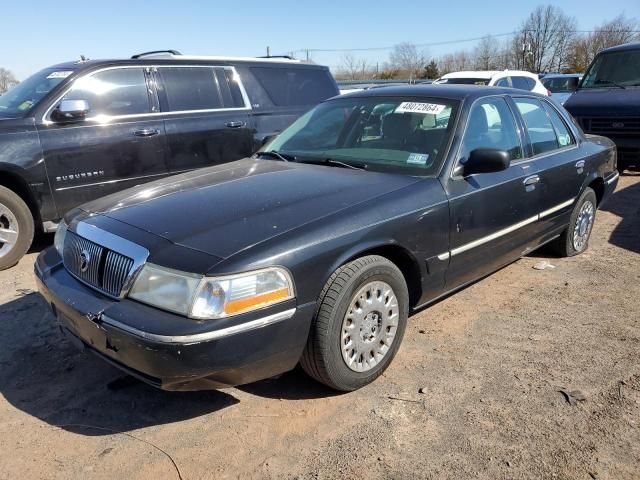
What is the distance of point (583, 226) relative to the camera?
5219mm

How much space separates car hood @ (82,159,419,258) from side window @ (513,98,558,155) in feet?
5.11

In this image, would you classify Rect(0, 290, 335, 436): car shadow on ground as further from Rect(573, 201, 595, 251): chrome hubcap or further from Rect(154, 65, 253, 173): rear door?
Rect(573, 201, 595, 251): chrome hubcap

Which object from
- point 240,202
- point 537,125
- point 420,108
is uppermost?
point 420,108

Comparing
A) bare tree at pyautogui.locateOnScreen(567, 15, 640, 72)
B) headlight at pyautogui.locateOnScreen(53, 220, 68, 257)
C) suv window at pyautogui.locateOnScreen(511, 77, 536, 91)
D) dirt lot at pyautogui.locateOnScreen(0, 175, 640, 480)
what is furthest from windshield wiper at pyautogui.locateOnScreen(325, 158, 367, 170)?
bare tree at pyautogui.locateOnScreen(567, 15, 640, 72)

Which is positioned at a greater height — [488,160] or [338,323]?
[488,160]

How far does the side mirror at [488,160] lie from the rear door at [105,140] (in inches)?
139

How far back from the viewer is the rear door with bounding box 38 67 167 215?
5.11 metres

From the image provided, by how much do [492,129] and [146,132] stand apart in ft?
11.5

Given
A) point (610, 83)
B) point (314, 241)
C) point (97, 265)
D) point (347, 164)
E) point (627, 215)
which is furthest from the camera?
point (610, 83)

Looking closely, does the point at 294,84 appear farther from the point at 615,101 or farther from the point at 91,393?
the point at 615,101

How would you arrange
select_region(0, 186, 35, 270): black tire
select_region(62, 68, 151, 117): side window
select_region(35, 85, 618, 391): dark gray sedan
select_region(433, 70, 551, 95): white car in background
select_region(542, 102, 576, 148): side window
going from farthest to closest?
select_region(433, 70, 551, 95): white car in background → select_region(62, 68, 151, 117): side window → select_region(0, 186, 35, 270): black tire → select_region(542, 102, 576, 148): side window → select_region(35, 85, 618, 391): dark gray sedan

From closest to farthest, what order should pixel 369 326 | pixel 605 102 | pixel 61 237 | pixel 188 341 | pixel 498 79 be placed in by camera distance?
pixel 188 341 < pixel 369 326 < pixel 61 237 < pixel 605 102 < pixel 498 79

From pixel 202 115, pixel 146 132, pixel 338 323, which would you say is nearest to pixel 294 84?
pixel 202 115

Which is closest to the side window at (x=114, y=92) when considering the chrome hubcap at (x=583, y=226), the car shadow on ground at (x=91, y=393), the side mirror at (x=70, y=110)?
the side mirror at (x=70, y=110)
